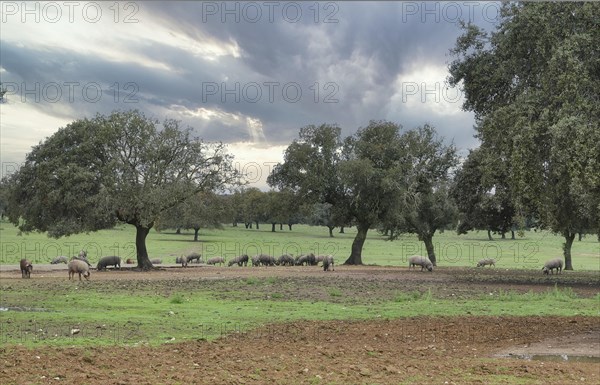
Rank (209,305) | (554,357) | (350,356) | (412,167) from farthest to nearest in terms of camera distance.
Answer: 1. (412,167)
2. (209,305)
3. (554,357)
4. (350,356)

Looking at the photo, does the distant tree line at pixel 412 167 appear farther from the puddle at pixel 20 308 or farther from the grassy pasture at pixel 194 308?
the puddle at pixel 20 308

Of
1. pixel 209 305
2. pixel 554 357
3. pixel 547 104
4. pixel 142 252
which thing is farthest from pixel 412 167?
pixel 554 357

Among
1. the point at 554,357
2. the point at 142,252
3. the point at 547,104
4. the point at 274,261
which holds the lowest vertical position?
the point at 274,261

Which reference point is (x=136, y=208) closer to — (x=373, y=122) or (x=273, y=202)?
(x=273, y=202)

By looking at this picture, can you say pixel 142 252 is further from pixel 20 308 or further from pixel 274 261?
pixel 20 308

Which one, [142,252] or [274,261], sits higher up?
[142,252]

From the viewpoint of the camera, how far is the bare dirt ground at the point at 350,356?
1049 centimetres

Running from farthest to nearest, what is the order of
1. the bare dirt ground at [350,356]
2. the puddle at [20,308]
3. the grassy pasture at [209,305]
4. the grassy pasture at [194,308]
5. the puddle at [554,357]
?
the puddle at [20,308], the grassy pasture at [209,305], the grassy pasture at [194,308], the puddle at [554,357], the bare dirt ground at [350,356]

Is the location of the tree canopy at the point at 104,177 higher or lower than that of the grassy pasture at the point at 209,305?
higher

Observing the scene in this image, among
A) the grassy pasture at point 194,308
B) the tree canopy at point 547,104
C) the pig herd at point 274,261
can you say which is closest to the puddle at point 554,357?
the grassy pasture at point 194,308

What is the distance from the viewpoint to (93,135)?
1746 inches

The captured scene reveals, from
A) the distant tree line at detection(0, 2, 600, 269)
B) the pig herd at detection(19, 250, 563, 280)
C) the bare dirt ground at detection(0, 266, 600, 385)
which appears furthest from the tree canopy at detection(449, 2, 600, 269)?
the pig herd at detection(19, 250, 563, 280)

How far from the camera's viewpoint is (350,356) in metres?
12.6

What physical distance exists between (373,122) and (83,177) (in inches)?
1090
